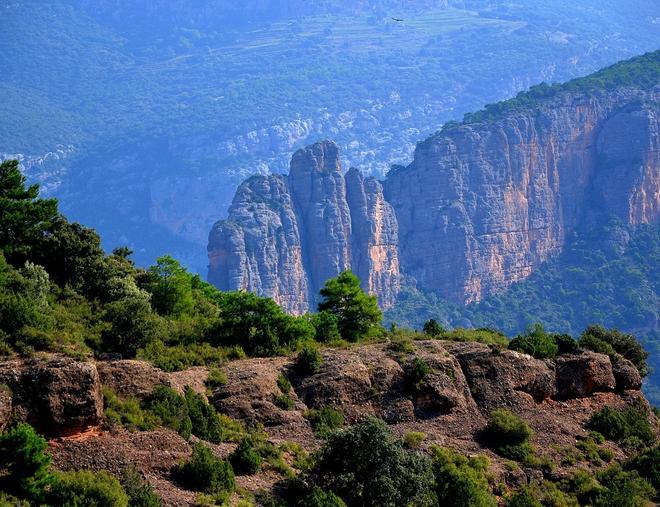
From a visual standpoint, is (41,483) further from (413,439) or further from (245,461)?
(413,439)

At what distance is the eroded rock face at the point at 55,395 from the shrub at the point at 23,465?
202 centimetres

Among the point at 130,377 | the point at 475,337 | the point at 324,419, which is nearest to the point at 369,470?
the point at 324,419

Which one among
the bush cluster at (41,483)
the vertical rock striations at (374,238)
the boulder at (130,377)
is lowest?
the bush cluster at (41,483)

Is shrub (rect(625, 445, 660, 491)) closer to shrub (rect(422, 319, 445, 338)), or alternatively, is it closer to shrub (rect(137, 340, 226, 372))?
shrub (rect(422, 319, 445, 338))

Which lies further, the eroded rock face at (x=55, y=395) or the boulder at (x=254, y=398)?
the boulder at (x=254, y=398)

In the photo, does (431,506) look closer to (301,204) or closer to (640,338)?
(640,338)

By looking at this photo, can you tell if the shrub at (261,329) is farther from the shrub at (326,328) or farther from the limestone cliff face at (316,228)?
the limestone cliff face at (316,228)

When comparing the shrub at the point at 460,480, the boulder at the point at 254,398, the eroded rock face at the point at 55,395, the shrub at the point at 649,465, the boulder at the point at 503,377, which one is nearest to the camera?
the eroded rock face at the point at 55,395

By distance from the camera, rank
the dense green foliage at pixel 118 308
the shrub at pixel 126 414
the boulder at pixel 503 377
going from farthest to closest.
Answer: the boulder at pixel 503 377 → the dense green foliage at pixel 118 308 → the shrub at pixel 126 414

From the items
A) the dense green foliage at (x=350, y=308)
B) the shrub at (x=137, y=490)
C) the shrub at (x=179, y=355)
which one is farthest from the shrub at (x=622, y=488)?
the shrub at (x=137, y=490)

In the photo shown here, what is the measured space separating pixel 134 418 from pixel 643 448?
21.1 metres

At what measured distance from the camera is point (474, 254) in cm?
19625

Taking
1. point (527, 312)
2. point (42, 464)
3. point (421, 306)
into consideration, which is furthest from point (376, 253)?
point (42, 464)

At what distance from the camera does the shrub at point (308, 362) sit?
46750 mm
